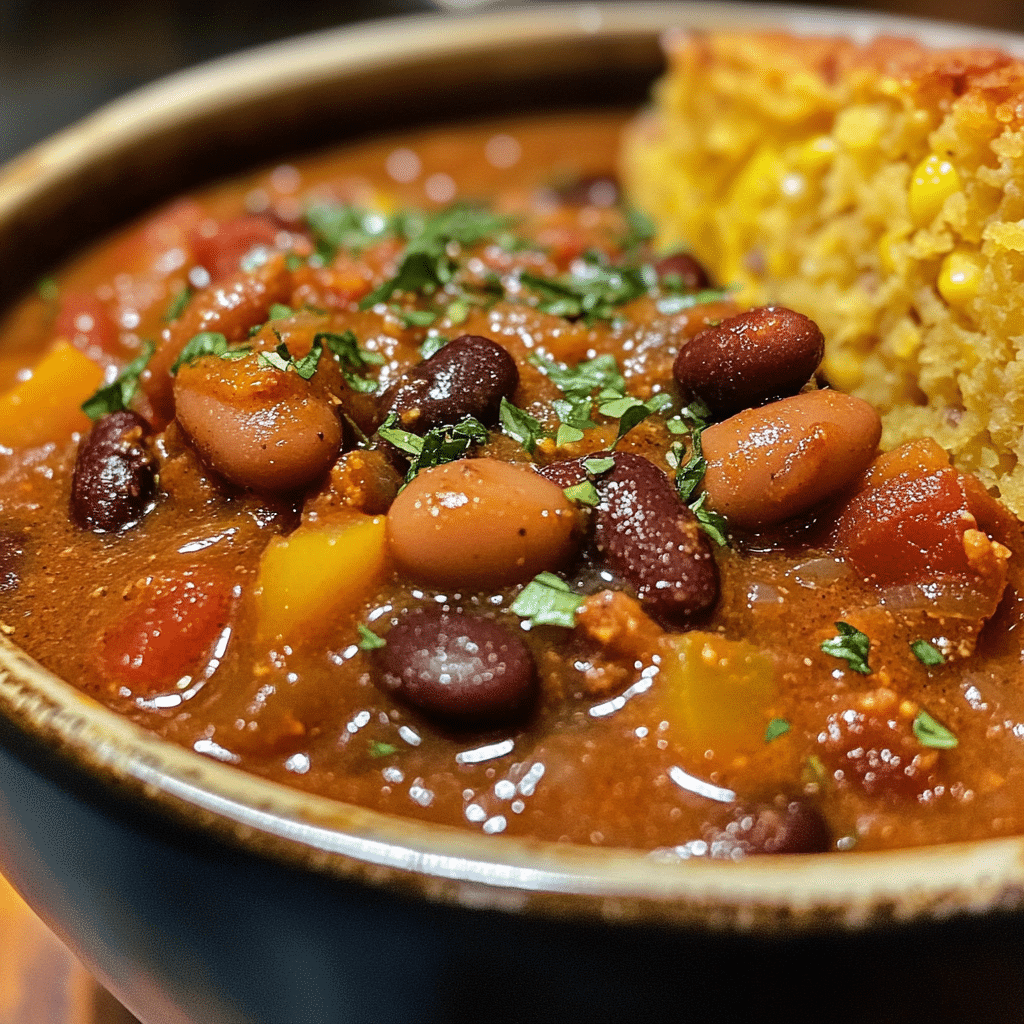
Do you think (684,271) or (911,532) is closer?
(911,532)

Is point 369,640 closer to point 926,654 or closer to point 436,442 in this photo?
point 436,442

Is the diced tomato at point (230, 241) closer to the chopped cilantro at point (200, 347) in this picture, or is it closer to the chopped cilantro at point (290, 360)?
the chopped cilantro at point (200, 347)

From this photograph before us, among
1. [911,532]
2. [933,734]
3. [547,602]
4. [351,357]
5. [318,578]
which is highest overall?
[351,357]

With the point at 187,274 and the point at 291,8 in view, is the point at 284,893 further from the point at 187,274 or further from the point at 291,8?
the point at 291,8

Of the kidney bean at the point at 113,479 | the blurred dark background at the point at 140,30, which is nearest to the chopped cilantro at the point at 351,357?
the kidney bean at the point at 113,479

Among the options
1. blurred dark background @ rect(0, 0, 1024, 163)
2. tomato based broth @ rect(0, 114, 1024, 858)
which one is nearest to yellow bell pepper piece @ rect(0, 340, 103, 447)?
tomato based broth @ rect(0, 114, 1024, 858)

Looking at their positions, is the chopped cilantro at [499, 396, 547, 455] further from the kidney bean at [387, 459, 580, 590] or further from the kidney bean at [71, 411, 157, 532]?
the kidney bean at [71, 411, 157, 532]

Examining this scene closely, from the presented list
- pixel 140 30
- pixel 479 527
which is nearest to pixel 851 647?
pixel 479 527
